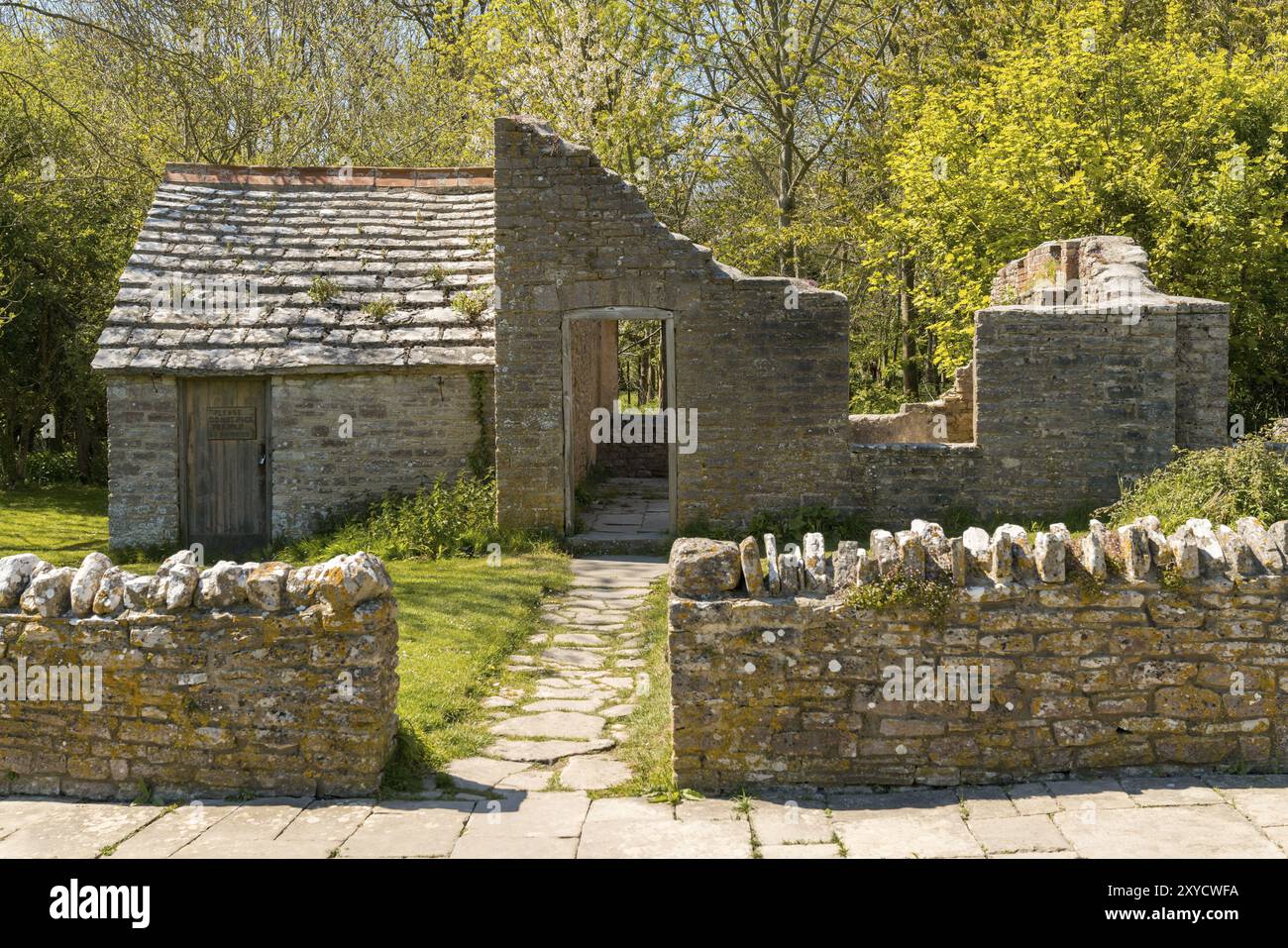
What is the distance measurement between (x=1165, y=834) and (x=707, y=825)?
1.97m

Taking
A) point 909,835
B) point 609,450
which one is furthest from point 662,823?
point 609,450

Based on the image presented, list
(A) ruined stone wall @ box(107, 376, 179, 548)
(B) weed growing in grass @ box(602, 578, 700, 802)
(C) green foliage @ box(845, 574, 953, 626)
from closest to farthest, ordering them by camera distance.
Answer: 1. (C) green foliage @ box(845, 574, 953, 626)
2. (B) weed growing in grass @ box(602, 578, 700, 802)
3. (A) ruined stone wall @ box(107, 376, 179, 548)

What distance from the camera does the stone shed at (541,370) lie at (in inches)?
486

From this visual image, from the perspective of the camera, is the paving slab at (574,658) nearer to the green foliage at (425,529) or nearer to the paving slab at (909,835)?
the paving slab at (909,835)

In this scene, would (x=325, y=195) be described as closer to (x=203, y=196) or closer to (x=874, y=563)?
(x=203, y=196)

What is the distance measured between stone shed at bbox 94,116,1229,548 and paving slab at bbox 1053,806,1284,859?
7496 millimetres

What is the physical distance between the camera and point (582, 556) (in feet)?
41.2

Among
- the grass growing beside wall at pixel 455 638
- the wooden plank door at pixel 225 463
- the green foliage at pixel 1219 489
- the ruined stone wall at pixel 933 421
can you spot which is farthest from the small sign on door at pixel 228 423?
the green foliage at pixel 1219 489

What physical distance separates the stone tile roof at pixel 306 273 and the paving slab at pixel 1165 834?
31.0 ft

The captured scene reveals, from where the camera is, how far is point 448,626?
9.27m

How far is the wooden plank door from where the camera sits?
13641 millimetres

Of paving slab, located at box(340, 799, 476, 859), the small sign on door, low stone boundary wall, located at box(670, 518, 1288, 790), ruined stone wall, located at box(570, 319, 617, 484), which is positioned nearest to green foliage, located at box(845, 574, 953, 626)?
low stone boundary wall, located at box(670, 518, 1288, 790)

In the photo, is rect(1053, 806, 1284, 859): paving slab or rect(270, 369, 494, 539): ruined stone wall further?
rect(270, 369, 494, 539): ruined stone wall

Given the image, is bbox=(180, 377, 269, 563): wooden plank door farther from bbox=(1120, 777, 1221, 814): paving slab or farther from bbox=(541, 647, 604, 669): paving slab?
bbox=(1120, 777, 1221, 814): paving slab
